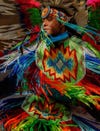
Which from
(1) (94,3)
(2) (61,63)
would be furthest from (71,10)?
(2) (61,63)

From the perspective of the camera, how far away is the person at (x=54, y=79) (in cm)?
224

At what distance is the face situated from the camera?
230 centimetres

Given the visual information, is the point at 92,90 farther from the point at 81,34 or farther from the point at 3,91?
the point at 3,91

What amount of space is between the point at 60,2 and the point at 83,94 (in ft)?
1.51

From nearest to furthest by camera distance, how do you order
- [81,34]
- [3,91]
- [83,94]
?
[83,94]
[81,34]
[3,91]

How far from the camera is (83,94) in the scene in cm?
223

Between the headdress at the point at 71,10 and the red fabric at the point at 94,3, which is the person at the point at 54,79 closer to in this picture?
the headdress at the point at 71,10

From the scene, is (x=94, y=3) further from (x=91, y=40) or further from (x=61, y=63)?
(x=61, y=63)

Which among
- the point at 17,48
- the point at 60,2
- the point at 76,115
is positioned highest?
the point at 60,2

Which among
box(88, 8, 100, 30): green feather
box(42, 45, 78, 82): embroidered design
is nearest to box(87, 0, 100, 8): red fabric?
box(88, 8, 100, 30): green feather

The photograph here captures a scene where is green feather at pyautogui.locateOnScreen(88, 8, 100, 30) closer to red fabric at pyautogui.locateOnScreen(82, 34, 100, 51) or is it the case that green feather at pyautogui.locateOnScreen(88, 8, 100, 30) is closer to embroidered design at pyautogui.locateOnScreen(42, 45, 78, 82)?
red fabric at pyautogui.locateOnScreen(82, 34, 100, 51)

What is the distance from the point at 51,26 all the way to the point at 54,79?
9.0 inches

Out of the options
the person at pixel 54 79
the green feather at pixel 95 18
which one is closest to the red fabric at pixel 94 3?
the green feather at pixel 95 18

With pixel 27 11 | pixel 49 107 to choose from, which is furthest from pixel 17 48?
pixel 49 107
